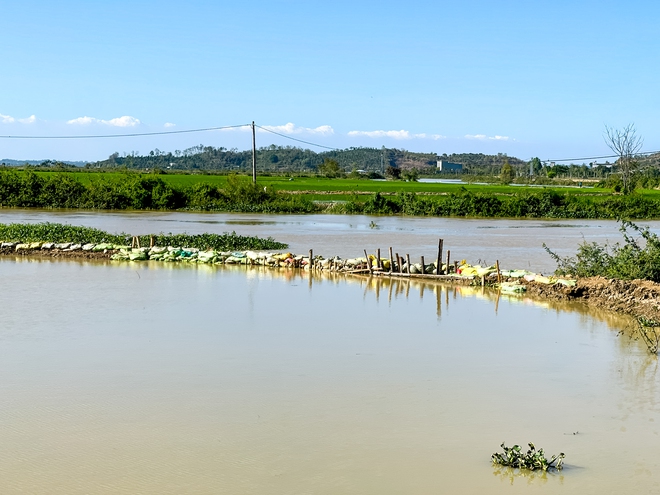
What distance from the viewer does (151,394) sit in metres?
8.02

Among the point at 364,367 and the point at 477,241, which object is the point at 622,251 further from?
the point at 477,241

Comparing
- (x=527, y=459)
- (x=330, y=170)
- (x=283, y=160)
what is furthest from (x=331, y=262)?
(x=283, y=160)

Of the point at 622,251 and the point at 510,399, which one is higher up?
the point at 622,251

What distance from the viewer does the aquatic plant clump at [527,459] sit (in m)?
6.06

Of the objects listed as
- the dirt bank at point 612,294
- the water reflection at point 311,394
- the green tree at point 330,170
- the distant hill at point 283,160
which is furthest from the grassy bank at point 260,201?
the distant hill at point 283,160

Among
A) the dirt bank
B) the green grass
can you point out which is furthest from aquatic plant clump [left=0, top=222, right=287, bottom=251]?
the green grass

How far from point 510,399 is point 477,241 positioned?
675 inches

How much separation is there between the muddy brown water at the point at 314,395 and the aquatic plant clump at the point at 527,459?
0.09 meters

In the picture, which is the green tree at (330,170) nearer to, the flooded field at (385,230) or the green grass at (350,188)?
the green grass at (350,188)

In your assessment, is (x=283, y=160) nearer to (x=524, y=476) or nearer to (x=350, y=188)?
(x=350, y=188)

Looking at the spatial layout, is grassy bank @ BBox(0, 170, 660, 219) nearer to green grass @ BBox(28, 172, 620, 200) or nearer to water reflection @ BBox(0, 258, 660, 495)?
green grass @ BBox(28, 172, 620, 200)

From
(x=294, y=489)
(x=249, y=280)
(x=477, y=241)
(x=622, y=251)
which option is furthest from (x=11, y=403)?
(x=477, y=241)

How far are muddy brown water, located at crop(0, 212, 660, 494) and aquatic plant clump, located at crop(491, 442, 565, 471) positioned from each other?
0.09 metres

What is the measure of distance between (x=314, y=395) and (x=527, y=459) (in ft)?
8.32
